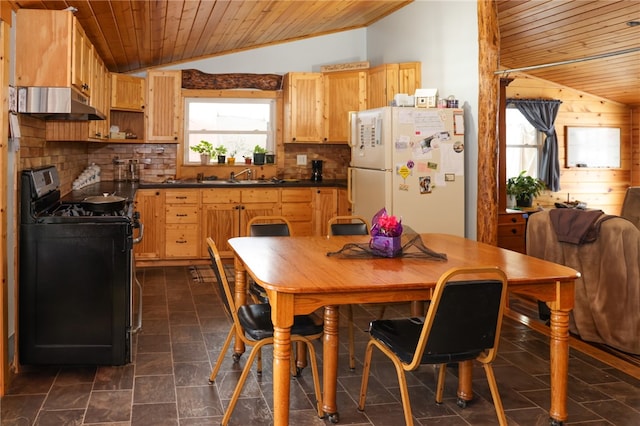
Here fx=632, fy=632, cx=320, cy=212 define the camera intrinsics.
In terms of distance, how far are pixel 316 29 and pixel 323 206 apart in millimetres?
2090

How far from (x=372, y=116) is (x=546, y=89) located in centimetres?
296

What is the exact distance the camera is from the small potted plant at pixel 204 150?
7590mm

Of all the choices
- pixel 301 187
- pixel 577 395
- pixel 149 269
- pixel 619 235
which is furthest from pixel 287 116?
pixel 577 395

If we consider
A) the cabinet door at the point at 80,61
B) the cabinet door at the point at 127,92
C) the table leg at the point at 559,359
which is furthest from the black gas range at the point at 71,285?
A: the cabinet door at the point at 127,92

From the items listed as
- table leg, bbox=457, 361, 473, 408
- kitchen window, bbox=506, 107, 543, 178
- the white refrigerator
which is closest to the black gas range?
table leg, bbox=457, 361, 473, 408

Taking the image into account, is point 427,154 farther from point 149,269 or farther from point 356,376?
point 149,269

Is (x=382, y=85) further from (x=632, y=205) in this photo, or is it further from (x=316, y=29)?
(x=632, y=205)

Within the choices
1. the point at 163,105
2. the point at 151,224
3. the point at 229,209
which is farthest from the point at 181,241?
the point at 163,105

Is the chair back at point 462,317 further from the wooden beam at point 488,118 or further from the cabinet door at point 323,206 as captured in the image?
the cabinet door at point 323,206

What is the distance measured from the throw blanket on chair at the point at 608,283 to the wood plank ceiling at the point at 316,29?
117 cm

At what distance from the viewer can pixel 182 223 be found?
6.92m

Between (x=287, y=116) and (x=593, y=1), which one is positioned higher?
(x=593, y=1)

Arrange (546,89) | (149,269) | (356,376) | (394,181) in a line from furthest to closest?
(546,89)
(149,269)
(394,181)
(356,376)

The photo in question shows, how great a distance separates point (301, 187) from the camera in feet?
23.5
